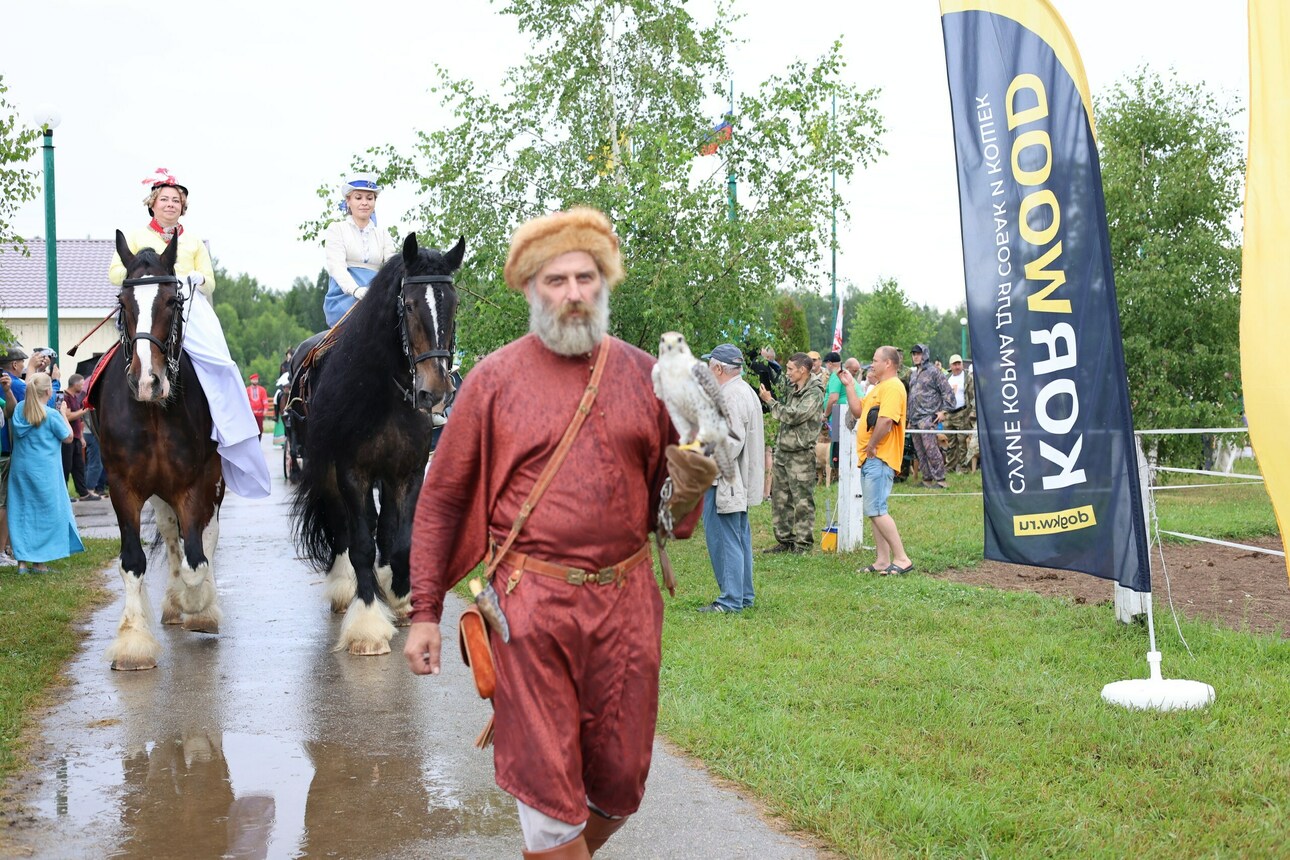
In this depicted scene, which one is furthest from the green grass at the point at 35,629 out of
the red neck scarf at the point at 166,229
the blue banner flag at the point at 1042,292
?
the blue banner flag at the point at 1042,292

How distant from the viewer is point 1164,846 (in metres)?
4.46

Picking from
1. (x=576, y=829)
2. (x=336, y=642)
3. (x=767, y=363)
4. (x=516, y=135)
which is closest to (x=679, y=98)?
(x=516, y=135)

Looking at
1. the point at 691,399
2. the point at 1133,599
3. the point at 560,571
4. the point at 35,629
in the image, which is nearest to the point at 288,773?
the point at 560,571

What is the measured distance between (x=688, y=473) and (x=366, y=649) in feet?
16.9

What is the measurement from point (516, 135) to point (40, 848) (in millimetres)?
13190

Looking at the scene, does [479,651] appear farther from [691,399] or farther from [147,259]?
[147,259]

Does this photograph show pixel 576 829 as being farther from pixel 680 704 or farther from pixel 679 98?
pixel 679 98

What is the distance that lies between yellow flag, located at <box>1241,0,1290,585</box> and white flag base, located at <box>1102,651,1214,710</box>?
6.19 feet

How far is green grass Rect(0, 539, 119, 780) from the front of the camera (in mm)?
6453

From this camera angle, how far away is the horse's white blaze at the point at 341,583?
367 inches

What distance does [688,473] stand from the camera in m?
3.35

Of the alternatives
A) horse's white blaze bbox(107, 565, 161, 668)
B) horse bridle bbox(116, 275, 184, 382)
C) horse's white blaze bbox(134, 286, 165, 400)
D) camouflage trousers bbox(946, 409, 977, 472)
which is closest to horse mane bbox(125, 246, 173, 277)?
horse bridle bbox(116, 275, 184, 382)

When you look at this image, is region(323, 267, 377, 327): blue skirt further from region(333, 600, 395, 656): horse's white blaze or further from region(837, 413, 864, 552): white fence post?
region(837, 413, 864, 552): white fence post

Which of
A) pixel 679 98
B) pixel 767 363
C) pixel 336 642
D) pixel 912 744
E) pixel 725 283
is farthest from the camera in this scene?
pixel 679 98
